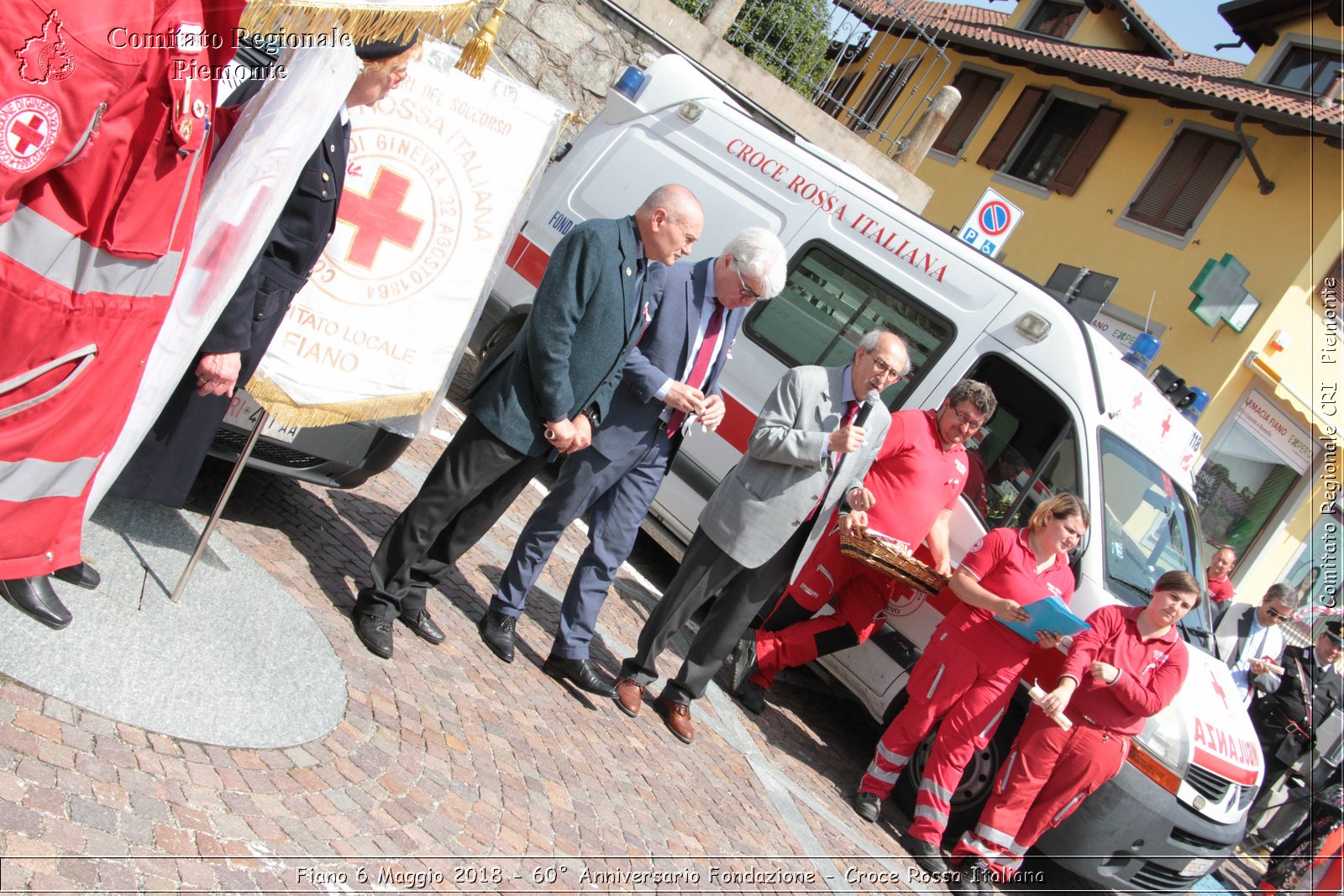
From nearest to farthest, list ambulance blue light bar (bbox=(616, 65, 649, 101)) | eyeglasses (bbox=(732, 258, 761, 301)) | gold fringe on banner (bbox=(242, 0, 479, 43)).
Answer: gold fringe on banner (bbox=(242, 0, 479, 43))
eyeglasses (bbox=(732, 258, 761, 301))
ambulance blue light bar (bbox=(616, 65, 649, 101))

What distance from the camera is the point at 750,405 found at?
7422 millimetres

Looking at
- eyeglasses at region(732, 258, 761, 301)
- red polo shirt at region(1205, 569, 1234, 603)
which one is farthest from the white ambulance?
red polo shirt at region(1205, 569, 1234, 603)

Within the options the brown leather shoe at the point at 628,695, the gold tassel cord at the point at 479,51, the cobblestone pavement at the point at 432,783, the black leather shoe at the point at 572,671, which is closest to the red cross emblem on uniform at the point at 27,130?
the cobblestone pavement at the point at 432,783

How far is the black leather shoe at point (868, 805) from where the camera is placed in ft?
19.6

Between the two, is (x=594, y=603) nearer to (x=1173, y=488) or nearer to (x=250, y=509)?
(x=250, y=509)

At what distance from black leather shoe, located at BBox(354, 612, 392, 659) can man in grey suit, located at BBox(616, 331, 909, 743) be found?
1290 mm

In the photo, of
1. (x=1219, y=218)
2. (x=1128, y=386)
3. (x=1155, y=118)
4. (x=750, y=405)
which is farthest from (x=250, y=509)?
(x=1155, y=118)

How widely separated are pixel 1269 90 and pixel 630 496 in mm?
20784

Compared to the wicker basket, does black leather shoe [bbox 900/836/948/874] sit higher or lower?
lower

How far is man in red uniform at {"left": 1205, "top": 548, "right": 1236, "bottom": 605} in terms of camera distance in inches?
395

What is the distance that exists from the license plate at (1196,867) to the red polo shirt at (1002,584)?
163cm

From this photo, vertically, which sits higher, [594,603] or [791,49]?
[791,49]

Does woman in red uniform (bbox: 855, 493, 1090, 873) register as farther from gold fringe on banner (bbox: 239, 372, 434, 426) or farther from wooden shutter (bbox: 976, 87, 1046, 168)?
wooden shutter (bbox: 976, 87, 1046, 168)

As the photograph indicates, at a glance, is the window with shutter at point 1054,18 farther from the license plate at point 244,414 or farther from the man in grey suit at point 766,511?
the license plate at point 244,414
